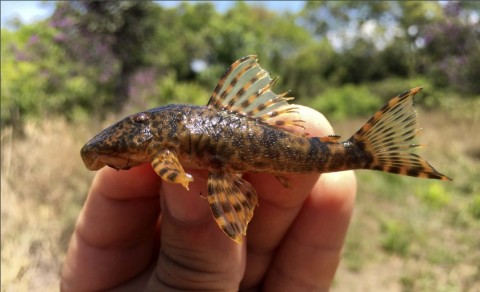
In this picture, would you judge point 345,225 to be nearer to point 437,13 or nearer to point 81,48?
point 81,48

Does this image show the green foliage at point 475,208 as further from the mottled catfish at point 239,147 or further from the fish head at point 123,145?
the fish head at point 123,145

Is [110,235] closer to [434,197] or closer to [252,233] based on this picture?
[252,233]

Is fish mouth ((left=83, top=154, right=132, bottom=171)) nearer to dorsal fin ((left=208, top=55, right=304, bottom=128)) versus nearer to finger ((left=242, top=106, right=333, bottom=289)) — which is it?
dorsal fin ((left=208, top=55, right=304, bottom=128))

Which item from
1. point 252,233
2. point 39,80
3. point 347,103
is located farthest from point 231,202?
point 347,103

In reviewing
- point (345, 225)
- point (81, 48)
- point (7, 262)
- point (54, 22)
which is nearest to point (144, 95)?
point (81, 48)

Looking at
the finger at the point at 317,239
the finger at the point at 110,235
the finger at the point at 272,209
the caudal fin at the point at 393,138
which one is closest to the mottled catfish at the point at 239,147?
the caudal fin at the point at 393,138

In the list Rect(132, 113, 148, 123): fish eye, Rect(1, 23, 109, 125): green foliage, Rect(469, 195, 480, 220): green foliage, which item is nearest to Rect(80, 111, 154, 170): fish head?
Rect(132, 113, 148, 123): fish eye
